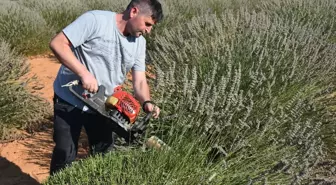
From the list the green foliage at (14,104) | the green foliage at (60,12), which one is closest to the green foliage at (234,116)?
the green foliage at (14,104)

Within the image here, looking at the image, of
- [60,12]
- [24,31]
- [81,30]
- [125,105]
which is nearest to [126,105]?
[125,105]

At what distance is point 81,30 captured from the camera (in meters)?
Answer: 2.44

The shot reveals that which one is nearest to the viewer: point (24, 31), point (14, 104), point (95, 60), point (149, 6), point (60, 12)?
point (149, 6)

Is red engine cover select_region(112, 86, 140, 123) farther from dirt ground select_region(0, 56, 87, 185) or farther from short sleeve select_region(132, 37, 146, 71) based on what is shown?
dirt ground select_region(0, 56, 87, 185)

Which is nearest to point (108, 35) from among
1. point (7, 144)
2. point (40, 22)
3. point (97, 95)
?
point (97, 95)

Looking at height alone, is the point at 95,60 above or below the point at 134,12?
below

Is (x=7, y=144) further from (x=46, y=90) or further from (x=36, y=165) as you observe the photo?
(x=46, y=90)

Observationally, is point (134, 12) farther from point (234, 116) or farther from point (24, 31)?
point (24, 31)

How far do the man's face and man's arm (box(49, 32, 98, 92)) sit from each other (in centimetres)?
34

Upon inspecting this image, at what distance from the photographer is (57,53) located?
239cm

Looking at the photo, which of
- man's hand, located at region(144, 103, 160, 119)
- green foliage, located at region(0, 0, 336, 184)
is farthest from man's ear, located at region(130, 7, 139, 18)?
man's hand, located at region(144, 103, 160, 119)

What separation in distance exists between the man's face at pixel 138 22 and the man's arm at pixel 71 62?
0.34 metres

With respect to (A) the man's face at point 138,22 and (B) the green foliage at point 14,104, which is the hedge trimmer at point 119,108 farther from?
(B) the green foliage at point 14,104

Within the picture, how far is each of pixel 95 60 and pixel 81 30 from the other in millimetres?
221
